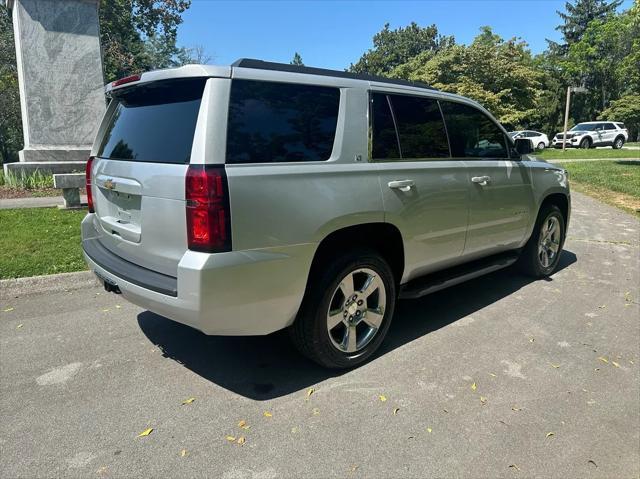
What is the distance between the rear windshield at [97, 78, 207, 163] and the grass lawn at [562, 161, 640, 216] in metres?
9.97

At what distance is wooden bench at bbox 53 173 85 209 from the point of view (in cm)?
771

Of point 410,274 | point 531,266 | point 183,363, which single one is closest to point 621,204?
point 531,266

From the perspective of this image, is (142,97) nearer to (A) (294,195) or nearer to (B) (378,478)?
(A) (294,195)

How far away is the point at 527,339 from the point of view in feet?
13.4

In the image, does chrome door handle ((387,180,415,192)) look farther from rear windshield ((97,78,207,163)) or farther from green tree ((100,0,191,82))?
green tree ((100,0,191,82))

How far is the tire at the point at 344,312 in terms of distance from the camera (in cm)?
320

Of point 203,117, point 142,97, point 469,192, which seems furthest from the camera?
point 469,192

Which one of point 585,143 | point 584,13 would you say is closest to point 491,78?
point 585,143

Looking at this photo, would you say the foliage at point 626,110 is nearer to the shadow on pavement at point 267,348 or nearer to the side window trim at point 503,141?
the side window trim at point 503,141

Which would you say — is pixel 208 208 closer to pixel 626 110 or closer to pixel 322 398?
pixel 322 398

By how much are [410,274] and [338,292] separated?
0.82m

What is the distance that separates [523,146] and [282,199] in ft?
10.9

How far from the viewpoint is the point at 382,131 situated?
3.59 metres

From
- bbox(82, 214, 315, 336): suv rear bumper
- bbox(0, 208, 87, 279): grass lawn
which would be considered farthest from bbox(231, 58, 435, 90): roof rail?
bbox(0, 208, 87, 279): grass lawn
